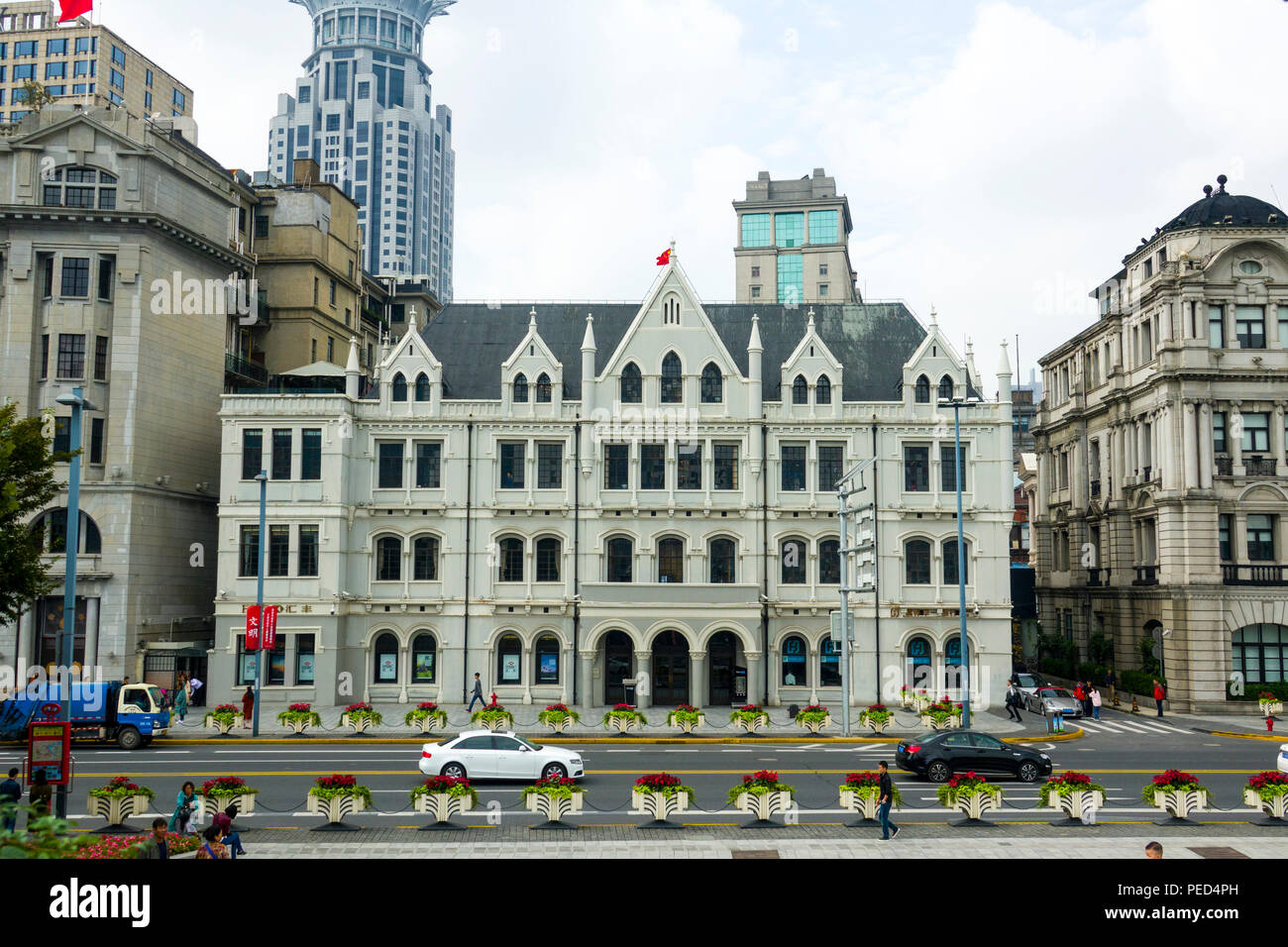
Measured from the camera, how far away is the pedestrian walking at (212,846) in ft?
55.6

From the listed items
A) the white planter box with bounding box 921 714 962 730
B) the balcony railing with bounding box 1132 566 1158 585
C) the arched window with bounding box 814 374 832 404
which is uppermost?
the arched window with bounding box 814 374 832 404

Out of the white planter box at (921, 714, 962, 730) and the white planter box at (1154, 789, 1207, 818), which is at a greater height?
the white planter box at (1154, 789, 1207, 818)

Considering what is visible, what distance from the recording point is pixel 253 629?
42969mm

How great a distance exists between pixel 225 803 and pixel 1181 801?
22.3 meters

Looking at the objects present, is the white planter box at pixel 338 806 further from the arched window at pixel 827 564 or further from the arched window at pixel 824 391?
the arched window at pixel 824 391

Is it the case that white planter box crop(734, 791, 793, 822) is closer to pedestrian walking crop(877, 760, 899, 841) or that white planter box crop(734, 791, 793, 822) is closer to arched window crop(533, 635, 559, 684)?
pedestrian walking crop(877, 760, 899, 841)

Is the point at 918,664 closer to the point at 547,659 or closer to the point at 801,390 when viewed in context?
the point at 801,390

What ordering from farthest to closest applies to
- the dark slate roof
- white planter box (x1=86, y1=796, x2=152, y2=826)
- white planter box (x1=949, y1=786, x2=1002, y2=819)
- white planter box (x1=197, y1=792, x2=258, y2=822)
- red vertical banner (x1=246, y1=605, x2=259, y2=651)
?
the dark slate roof → red vertical banner (x1=246, y1=605, x2=259, y2=651) → white planter box (x1=949, y1=786, x2=1002, y2=819) → white planter box (x1=86, y1=796, x2=152, y2=826) → white planter box (x1=197, y1=792, x2=258, y2=822)

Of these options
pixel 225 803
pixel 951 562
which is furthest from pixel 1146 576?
pixel 225 803

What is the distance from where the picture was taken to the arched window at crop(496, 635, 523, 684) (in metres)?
48.7

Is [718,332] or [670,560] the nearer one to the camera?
[670,560]

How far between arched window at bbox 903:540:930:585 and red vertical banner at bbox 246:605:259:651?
97.1ft

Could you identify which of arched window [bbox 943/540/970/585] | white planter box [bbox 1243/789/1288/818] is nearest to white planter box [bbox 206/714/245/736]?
arched window [bbox 943/540/970/585]
